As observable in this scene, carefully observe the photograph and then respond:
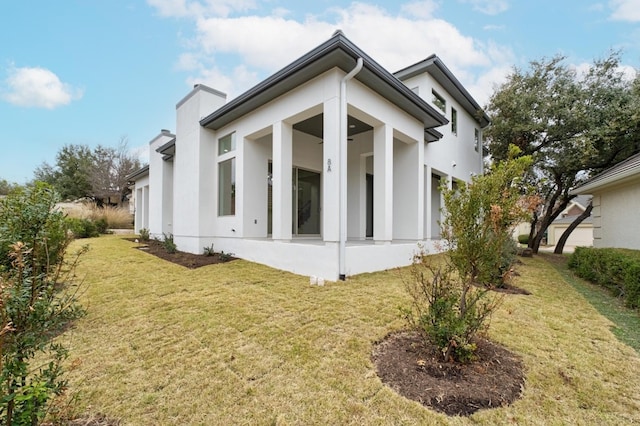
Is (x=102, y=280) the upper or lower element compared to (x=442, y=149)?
lower

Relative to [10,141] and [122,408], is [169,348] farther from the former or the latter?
[10,141]

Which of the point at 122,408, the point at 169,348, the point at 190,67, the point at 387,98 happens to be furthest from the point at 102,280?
the point at 190,67

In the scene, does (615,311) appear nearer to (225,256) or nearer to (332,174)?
(332,174)

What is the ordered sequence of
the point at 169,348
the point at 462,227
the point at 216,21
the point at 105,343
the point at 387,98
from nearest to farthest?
the point at 462,227 → the point at 169,348 → the point at 105,343 → the point at 387,98 → the point at 216,21

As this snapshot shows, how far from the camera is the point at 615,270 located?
21.8 ft

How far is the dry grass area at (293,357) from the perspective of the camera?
2551mm

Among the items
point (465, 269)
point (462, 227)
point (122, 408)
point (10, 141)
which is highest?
point (10, 141)

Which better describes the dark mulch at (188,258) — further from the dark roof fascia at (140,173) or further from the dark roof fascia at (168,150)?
the dark roof fascia at (140,173)

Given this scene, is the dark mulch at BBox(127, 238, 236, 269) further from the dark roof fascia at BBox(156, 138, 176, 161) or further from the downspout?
the dark roof fascia at BBox(156, 138, 176, 161)

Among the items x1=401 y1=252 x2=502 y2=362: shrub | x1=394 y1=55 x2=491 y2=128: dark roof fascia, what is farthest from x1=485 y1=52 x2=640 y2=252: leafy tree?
x1=401 y1=252 x2=502 y2=362: shrub

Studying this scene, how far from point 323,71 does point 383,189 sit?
10.6ft

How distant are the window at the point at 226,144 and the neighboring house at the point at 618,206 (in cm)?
1087

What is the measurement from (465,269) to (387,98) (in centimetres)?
629

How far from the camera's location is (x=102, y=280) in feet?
23.1
